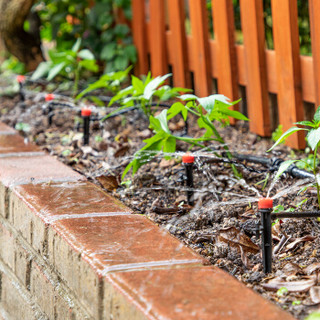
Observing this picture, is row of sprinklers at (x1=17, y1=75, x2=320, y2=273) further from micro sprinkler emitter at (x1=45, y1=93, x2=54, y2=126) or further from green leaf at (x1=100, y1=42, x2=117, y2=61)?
green leaf at (x1=100, y1=42, x2=117, y2=61)

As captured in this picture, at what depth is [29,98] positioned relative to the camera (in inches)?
190

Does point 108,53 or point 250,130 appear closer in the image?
point 250,130

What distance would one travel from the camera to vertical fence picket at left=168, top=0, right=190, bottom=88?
4.09m

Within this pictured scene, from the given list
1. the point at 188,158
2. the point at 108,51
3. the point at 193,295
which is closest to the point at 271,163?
the point at 188,158

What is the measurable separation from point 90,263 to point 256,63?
1.93 m

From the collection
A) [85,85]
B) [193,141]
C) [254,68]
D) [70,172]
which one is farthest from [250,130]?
[85,85]

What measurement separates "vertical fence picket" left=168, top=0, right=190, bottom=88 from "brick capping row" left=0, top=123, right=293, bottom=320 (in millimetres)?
1508

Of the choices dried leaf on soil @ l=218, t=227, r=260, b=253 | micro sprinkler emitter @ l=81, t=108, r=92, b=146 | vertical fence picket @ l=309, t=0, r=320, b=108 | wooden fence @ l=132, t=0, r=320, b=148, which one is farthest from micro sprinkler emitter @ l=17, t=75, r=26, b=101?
dried leaf on soil @ l=218, t=227, r=260, b=253

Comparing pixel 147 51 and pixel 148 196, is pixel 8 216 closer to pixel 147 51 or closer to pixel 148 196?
pixel 148 196

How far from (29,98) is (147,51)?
0.95 metres

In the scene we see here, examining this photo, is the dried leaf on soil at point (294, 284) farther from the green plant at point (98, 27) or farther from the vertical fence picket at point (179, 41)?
the green plant at point (98, 27)

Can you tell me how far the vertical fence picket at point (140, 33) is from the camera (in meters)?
4.63

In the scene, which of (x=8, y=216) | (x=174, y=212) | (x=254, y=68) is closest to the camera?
(x=174, y=212)

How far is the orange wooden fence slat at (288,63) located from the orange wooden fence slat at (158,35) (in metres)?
1.38
